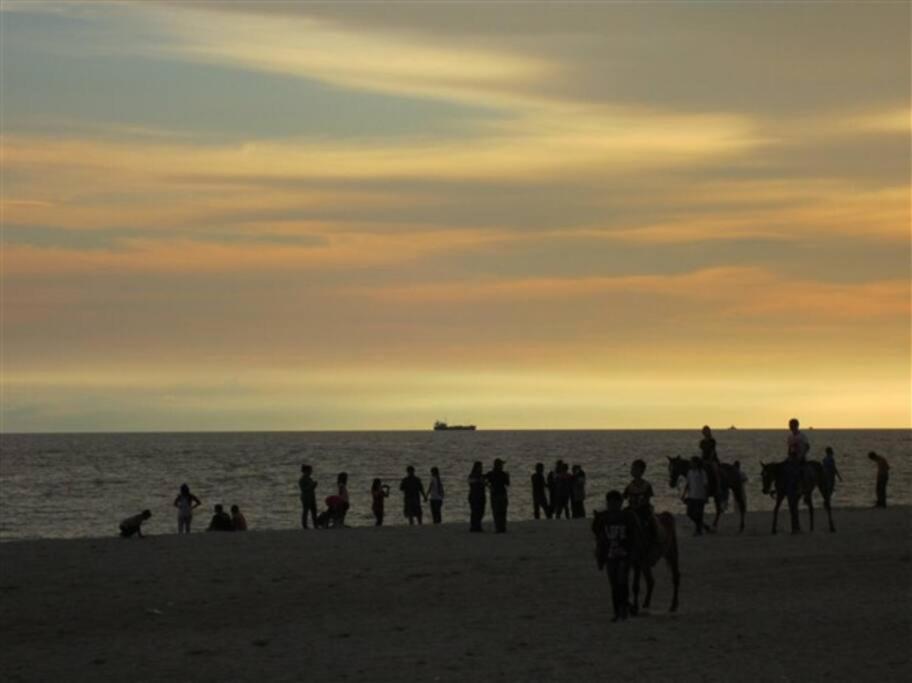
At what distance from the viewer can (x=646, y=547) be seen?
20.8m

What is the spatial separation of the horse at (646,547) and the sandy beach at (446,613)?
18.2 inches

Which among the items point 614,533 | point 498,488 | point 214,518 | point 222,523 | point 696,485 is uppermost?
point 696,485

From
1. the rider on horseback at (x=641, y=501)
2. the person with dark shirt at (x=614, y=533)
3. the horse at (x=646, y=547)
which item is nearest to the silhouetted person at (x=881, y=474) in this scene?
the horse at (x=646, y=547)

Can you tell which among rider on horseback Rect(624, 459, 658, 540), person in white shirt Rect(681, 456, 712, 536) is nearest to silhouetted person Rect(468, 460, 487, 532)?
person in white shirt Rect(681, 456, 712, 536)

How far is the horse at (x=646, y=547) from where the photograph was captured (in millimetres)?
20109

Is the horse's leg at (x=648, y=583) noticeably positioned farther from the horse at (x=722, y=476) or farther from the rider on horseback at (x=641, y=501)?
the horse at (x=722, y=476)

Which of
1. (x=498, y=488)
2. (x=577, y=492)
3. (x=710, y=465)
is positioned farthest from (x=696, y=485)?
(x=577, y=492)

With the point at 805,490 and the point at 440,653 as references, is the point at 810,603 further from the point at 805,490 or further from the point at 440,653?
the point at 805,490

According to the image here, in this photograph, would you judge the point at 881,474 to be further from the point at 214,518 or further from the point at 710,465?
the point at 214,518

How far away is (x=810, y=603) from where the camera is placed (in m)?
22.2

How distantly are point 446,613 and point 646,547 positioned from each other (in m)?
3.15

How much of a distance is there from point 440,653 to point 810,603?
6.13 m

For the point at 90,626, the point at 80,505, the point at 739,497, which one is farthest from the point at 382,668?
the point at 80,505

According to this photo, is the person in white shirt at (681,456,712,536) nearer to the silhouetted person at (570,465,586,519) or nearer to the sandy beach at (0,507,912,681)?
the sandy beach at (0,507,912,681)
